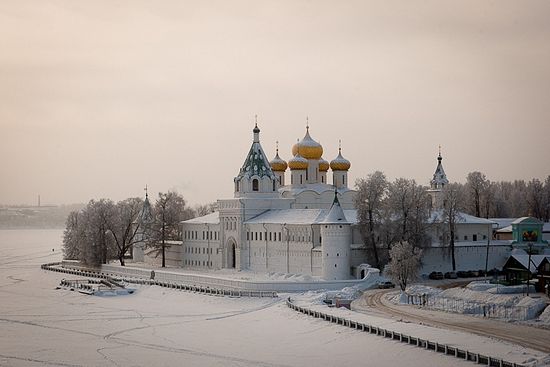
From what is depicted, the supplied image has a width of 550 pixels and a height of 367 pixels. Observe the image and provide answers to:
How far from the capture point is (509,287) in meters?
55.2

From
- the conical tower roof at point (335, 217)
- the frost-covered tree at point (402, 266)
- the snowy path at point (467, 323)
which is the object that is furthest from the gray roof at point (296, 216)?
the snowy path at point (467, 323)

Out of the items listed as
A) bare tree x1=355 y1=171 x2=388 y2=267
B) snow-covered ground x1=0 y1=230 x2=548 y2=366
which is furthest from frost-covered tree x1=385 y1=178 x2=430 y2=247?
snow-covered ground x1=0 y1=230 x2=548 y2=366

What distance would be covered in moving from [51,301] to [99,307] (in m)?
4.64

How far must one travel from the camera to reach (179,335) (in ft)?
151

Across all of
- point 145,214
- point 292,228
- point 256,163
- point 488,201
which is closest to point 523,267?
point 292,228

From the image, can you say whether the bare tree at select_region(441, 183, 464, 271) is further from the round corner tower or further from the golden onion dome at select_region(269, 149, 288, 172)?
the golden onion dome at select_region(269, 149, 288, 172)

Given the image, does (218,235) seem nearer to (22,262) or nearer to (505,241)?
(505,241)

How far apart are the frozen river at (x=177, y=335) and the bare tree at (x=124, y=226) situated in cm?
2087

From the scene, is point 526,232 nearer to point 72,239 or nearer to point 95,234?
point 95,234

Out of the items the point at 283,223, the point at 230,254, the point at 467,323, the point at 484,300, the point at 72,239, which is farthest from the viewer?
the point at 72,239

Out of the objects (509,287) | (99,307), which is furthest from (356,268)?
(99,307)

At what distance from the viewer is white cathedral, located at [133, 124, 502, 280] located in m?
64.3

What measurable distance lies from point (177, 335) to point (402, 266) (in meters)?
17.7

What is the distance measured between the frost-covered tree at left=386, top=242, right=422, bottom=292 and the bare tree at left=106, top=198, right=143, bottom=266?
1172 inches
